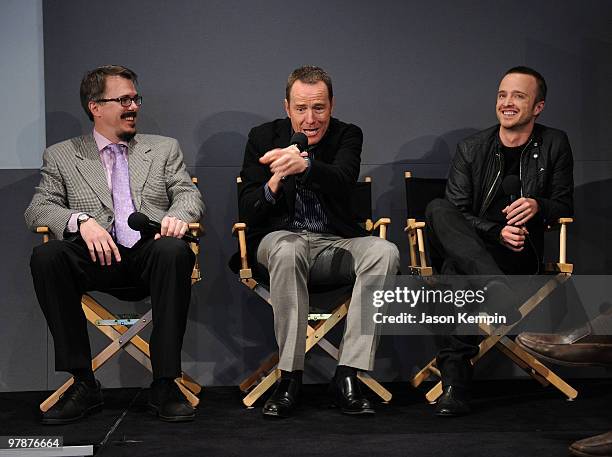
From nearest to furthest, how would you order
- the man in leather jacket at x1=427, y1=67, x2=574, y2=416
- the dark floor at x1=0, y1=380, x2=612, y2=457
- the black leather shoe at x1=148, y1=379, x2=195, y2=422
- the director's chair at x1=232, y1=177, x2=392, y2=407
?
the dark floor at x1=0, y1=380, x2=612, y2=457, the black leather shoe at x1=148, y1=379, x2=195, y2=422, the man in leather jacket at x1=427, y1=67, x2=574, y2=416, the director's chair at x1=232, y1=177, x2=392, y2=407

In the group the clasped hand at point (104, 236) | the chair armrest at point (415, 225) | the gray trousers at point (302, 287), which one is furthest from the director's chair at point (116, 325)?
the chair armrest at point (415, 225)

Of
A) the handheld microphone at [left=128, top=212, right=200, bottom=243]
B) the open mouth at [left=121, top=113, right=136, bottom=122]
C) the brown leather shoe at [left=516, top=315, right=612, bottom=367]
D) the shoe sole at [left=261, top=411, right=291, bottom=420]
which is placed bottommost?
the shoe sole at [left=261, top=411, right=291, bottom=420]

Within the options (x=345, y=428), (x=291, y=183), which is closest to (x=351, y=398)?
(x=345, y=428)

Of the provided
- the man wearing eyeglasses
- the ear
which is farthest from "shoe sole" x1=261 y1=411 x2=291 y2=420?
the ear

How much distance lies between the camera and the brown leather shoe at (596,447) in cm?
261

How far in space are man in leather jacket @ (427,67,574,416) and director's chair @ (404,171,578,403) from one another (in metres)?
0.08

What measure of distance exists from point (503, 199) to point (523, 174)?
16 cm

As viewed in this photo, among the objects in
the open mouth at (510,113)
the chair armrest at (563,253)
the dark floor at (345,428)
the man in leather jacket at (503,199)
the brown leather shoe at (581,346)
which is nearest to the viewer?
the brown leather shoe at (581,346)

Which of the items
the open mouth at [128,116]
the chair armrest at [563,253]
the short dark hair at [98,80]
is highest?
the short dark hair at [98,80]

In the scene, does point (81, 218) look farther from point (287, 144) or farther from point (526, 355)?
Answer: point (526, 355)

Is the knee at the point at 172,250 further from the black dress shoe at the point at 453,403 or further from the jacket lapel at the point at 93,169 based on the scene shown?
the black dress shoe at the point at 453,403

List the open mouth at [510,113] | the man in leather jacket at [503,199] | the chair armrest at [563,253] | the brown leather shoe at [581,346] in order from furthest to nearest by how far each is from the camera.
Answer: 1. the open mouth at [510,113]
2. the chair armrest at [563,253]
3. the man in leather jacket at [503,199]
4. the brown leather shoe at [581,346]

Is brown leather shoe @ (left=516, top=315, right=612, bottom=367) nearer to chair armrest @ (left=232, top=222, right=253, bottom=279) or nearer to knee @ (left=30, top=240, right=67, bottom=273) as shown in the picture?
chair armrest @ (left=232, top=222, right=253, bottom=279)

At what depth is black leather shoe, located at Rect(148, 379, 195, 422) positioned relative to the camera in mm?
3268
